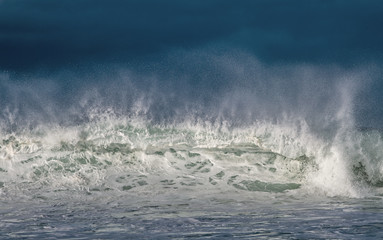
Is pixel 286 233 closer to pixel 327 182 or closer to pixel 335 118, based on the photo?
pixel 327 182

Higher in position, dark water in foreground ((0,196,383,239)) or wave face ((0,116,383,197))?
wave face ((0,116,383,197))

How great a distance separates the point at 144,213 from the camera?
962 cm

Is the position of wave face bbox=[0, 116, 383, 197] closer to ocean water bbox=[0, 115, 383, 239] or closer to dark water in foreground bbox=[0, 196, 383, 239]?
ocean water bbox=[0, 115, 383, 239]

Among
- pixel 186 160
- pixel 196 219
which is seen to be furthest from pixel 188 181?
pixel 196 219

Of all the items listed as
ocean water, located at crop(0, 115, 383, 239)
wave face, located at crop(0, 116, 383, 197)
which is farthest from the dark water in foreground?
wave face, located at crop(0, 116, 383, 197)

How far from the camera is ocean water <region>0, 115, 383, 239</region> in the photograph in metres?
8.28

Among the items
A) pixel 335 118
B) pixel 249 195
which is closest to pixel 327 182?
pixel 249 195

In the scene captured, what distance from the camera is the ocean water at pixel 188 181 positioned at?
8.28 m

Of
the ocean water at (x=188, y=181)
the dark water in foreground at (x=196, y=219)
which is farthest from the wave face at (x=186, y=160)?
the dark water in foreground at (x=196, y=219)

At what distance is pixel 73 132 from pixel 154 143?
2450 millimetres

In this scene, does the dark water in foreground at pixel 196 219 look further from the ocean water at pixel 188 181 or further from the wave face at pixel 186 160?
the wave face at pixel 186 160

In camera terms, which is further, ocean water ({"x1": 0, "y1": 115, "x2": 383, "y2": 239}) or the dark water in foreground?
ocean water ({"x1": 0, "y1": 115, "x2": 383, "y2": 239})

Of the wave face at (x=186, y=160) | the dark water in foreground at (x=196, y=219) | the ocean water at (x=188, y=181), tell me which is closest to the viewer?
the dark water in foreground at (x=196, y=219)

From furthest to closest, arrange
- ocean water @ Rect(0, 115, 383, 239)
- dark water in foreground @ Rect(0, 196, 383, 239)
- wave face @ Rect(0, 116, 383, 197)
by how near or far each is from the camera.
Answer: wave face @ Rect(0, 116, 383, 197)
ocean water @ Rect(0, 115, 383, 239)
dark water in foreground @ Rect(0, 196, 383, 239)
